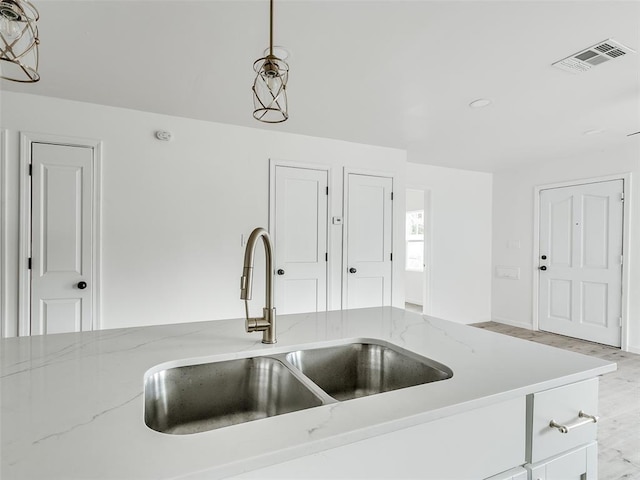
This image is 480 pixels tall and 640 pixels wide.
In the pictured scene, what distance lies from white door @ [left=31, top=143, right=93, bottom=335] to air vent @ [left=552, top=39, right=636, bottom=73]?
3452mm

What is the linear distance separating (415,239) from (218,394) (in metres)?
6.69

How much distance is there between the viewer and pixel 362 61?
2.20 metres

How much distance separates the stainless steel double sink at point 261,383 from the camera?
39.4 inches

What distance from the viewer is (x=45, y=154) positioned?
109 inches

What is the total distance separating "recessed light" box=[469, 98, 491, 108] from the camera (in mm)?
2779

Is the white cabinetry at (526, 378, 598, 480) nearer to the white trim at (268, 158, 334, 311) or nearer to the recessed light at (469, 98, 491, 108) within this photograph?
the recessed light at (469, 98, 491, 108)

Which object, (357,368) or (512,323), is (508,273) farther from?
(357,368)

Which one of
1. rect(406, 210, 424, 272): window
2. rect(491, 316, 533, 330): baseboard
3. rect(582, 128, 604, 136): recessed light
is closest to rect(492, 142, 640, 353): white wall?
rect(491, 316, 533, 330): baseboard

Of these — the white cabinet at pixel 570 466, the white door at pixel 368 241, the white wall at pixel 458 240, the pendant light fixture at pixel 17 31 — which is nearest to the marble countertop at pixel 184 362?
the white cabinet at pixel 570 466

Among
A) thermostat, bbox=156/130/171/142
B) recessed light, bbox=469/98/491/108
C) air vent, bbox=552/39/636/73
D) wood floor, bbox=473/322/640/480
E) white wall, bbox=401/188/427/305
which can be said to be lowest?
wood floor, bbox=473/322/640/480

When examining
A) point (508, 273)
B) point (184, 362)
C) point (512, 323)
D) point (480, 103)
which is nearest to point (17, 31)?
point (184, 362)

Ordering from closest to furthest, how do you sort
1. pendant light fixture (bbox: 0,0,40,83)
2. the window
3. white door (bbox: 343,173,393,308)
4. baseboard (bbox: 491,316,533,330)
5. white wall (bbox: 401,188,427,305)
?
1. pendant light fixture (bbox: 0,0,40,83)
2. white door (bbox: 343,173,393,308)
3. baseboard (bbox: 491,316,533,330)
4. white wall (bbox: 401,188,427,305)
5. the window

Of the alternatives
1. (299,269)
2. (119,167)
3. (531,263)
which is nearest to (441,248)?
(531,263)

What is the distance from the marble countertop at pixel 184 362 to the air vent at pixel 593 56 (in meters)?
1.82
